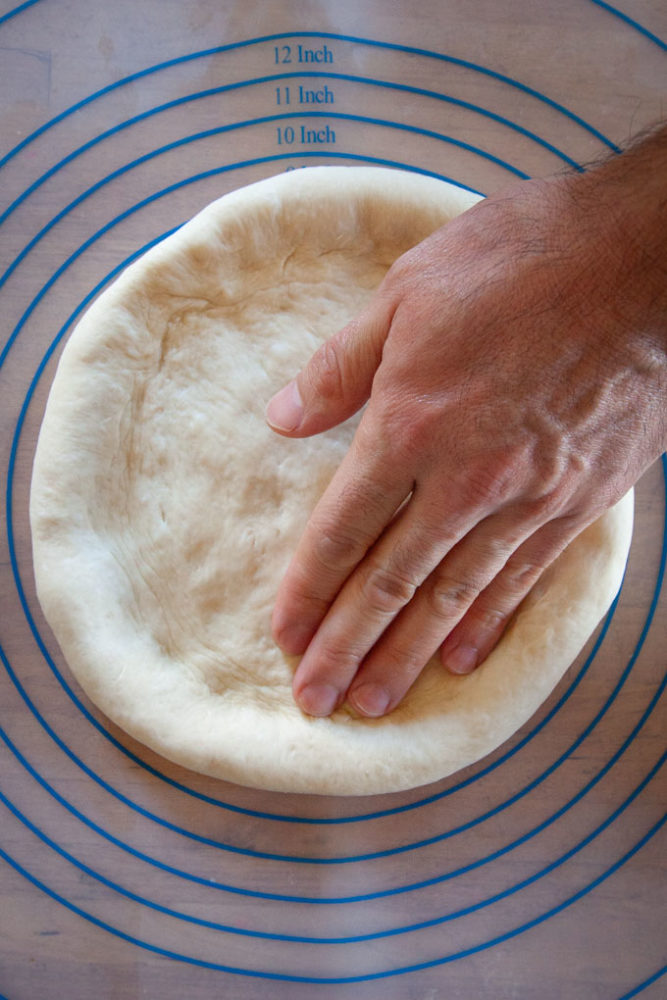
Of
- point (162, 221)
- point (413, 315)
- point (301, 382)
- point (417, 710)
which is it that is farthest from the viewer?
point (162, 221)

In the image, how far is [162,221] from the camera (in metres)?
1.58

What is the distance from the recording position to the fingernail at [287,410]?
128 cm

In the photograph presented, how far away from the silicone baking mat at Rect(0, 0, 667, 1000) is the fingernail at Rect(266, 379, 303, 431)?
54 centimetres

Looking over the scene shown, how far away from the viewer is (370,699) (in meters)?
1.33

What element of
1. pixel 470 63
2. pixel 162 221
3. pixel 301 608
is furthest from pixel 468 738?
pixel 470 63

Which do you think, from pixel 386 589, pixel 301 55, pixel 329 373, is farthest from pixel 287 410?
pixel 301 55

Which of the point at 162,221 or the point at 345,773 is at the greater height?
the point at 162,221

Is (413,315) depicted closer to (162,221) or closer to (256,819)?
(162,221)

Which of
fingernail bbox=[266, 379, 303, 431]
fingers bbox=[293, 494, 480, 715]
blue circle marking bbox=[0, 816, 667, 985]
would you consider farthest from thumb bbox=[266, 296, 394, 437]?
blue circle marking bbox=[0, 816, 667, 985]

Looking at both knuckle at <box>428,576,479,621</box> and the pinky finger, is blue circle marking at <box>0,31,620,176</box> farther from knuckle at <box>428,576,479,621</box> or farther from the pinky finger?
knuckle at <box>428,576,479,621</box>

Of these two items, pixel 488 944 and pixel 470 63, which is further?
pixel 470 63

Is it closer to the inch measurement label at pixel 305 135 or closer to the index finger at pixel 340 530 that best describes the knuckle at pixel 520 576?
the index finger at pixel 340 530

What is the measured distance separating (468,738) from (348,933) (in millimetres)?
467

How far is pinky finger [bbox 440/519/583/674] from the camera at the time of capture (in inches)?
49.1
